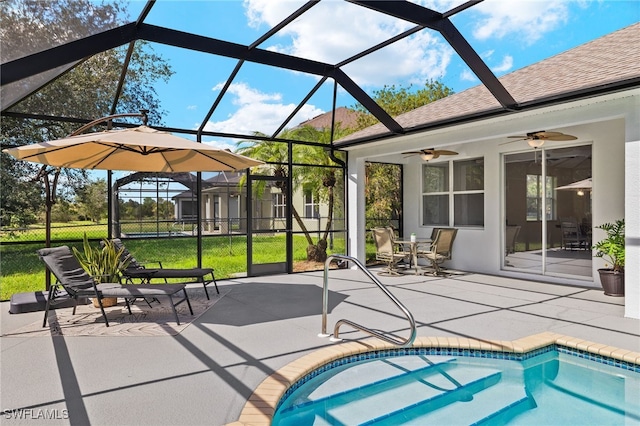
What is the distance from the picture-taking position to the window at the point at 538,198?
29.6 ft

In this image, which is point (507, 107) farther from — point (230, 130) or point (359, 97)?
point (230, 130)

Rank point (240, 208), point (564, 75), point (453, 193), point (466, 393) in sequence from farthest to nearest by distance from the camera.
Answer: point (240, 208)
point (453, 193)
point (564, 75)
point (466, 393)

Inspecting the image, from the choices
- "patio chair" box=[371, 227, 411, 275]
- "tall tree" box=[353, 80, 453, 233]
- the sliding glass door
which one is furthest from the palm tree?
the sliding glass door

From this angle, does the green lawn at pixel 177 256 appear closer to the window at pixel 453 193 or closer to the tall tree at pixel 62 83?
the tall tree at pixel 62 83

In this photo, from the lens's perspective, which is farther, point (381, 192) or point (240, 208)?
point (381, 192)

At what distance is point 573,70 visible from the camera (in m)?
7.36

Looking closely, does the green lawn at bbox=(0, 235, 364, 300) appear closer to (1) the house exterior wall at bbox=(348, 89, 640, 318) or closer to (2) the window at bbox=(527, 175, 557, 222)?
(1) the house exterior wall at bbox=(348, 89, 640, 318)

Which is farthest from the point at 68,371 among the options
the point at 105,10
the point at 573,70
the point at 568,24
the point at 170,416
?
the point at 568,24

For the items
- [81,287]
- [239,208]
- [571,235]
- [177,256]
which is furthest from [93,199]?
[571,235]

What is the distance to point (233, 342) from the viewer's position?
4770mm

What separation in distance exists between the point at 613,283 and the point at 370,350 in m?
5.20

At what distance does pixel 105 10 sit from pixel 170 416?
858 cm

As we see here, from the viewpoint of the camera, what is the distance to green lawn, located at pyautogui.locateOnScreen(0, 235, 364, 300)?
9.96 m

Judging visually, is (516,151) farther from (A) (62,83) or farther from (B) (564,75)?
(A) (62,83)
